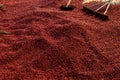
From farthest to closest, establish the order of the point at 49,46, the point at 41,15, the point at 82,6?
the point at 82,6 → the point at 41,15 → the point at 49,46

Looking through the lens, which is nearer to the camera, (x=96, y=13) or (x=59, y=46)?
(x=59, y=46)

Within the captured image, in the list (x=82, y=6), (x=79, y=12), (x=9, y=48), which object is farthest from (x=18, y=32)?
(x=82, y=6)

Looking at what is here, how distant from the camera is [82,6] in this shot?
555 centimetres

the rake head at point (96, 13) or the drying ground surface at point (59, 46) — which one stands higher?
the rake head at point (96, 13)

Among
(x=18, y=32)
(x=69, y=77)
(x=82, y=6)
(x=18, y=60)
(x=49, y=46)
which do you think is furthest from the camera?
(x=82, y=6)

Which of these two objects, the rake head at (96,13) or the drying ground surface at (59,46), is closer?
the drying ground surface at (59,46)

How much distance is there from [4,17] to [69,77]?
249cm

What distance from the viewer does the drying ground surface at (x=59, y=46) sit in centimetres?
329

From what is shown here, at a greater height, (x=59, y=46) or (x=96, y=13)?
(x=96, y=13)

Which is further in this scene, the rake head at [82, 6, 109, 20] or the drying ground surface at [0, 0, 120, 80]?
the rake head at [82, 6, 109, 20]

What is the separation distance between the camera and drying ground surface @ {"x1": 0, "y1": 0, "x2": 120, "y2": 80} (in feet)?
10.8

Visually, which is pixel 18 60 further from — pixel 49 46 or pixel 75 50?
pixel 75 50

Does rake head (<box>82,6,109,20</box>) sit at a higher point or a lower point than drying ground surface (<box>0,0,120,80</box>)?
higher

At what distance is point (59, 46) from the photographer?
12.4 feet
